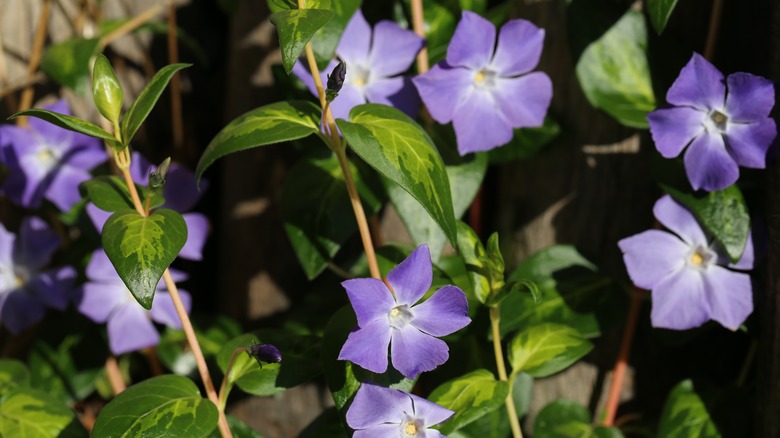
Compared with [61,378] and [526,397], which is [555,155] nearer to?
[526,397]

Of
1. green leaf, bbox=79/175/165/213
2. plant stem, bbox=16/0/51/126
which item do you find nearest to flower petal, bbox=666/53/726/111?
green leaf, bbox=79/175/165/213

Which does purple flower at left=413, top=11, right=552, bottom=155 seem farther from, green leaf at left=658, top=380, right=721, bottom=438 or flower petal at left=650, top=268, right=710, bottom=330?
green leaf at left=658, top=380, right=721, bottom=438

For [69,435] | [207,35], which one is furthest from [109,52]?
[69,435]

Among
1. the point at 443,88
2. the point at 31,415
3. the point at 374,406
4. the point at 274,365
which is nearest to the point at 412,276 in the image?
the point at 374,406

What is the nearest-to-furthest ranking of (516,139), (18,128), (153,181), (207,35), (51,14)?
(153,181) → (516,139) → (18,128) → (51,14) → (207,35)

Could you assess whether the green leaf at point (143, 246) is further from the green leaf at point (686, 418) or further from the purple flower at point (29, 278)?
the green leaf at point (686, 418)

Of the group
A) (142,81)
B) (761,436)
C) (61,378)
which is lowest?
(61,378)
